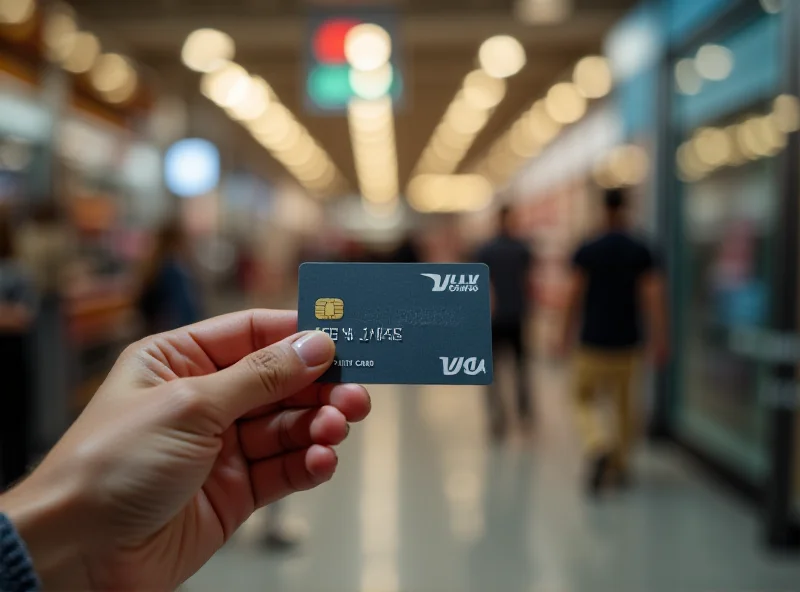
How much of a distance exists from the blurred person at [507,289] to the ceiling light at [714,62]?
165 centimetres

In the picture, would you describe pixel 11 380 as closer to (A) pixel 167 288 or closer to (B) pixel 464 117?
(A) pixel 167 288

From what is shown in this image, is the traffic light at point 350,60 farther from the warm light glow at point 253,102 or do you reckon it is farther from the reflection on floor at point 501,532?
the warm light glow at point 253,102

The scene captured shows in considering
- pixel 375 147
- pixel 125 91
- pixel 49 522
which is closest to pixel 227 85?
pixel 125 91

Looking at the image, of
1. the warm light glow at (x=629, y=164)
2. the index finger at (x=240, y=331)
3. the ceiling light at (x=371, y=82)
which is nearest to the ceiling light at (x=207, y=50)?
the ceiling light at (x=371, y=82)

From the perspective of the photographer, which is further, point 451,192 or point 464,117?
point 451,192

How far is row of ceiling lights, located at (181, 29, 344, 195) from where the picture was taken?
812 centimetres

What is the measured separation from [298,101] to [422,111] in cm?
237

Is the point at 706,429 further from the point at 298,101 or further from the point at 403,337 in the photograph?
the point at 298,101

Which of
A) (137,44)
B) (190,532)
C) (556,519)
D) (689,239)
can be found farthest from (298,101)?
(190,532)

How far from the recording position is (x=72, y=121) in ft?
20.2

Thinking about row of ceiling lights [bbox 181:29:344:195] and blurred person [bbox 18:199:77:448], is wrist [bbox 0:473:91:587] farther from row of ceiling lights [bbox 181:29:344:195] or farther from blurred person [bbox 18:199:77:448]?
row of ceiling lights [bbox 181:29:344:195]

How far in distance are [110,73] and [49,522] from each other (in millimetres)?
6966

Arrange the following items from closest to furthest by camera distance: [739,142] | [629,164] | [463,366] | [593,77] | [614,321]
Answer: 1. [463,366]
2. [614,321]
3. [739,142]
4. [629,164]
5. [593,77]

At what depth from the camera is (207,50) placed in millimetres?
8211
